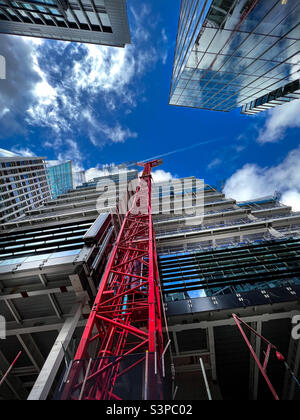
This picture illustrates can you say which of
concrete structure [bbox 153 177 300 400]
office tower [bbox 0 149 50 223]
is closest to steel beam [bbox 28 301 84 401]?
concrete structure [bbox 153 177 300 400]

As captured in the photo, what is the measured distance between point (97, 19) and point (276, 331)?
39977 mm

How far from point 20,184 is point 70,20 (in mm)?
43233

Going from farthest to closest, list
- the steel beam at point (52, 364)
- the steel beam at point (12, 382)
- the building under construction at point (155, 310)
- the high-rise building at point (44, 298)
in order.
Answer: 1. the steel beam at point (12, 382)
2. the high-rise building at point (44, 298)
3. the building under construction at point (155, 310)
4. the steel beam at point (52, 364)

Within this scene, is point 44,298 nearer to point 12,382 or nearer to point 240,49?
point 12,382

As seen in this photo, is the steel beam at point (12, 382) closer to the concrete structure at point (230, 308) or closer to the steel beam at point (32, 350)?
the steel beam at point (32, 350)

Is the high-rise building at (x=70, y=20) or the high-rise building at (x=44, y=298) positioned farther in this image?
the high-rise building at (x=70, y=20)

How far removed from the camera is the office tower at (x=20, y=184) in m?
45.1

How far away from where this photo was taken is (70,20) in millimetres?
25672

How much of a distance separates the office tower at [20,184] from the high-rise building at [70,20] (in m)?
27.9

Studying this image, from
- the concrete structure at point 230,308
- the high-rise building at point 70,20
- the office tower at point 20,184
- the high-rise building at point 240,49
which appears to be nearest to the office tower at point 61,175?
the office tower at point 20,184

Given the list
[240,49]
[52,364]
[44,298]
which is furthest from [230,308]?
[240,49]

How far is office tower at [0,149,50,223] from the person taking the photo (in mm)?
45094
